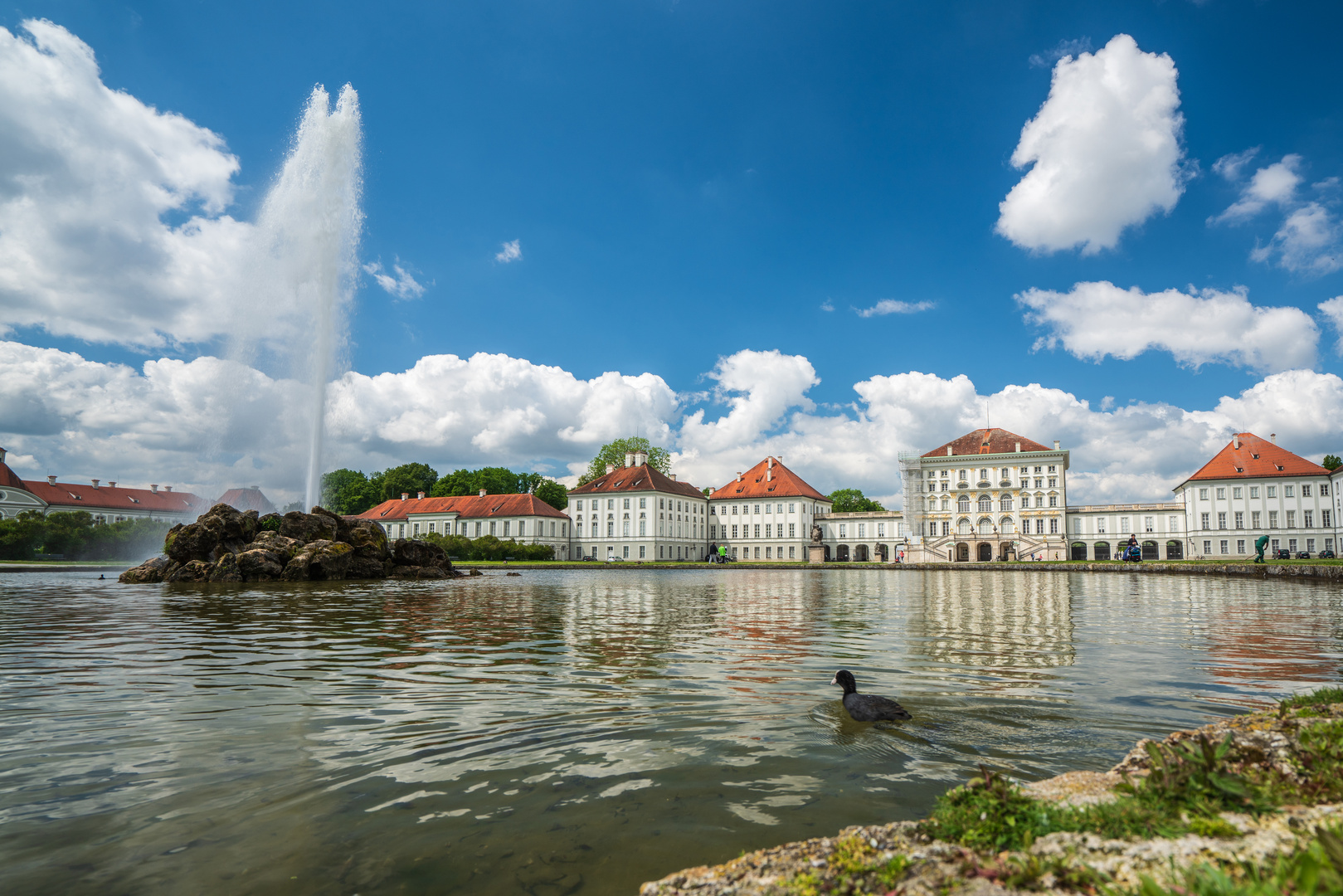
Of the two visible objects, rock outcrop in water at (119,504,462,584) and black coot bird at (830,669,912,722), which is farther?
rock outcrop in water at (119,504,462,584)

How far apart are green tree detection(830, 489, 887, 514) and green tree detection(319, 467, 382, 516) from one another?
8101cm

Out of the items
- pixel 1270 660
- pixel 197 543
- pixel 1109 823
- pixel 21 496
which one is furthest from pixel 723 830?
pixel 21 496

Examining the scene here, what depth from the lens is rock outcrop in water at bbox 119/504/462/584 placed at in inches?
1283

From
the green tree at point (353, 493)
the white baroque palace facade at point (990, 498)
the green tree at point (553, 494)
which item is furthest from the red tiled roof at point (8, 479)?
the white baroque palace facade at point (990, 498)

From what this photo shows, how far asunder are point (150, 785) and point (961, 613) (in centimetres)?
1931

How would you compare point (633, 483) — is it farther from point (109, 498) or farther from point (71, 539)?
point (109, 498)

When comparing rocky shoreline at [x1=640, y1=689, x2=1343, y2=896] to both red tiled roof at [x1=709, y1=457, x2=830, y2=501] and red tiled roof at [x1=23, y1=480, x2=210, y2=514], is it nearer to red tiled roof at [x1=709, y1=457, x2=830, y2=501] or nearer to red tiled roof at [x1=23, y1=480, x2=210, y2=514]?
red tiled roof at [x1=709, y1=457, x2=830, y2=501]

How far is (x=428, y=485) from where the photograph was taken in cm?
12419

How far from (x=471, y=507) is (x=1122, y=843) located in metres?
109

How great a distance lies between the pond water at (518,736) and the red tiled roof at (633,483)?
290 feet

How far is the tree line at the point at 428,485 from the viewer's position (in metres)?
119

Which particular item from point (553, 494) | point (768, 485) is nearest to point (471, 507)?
point (553, 494)

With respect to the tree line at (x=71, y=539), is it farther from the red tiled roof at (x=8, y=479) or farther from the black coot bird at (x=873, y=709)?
the black coot bird at (x=873, y=709)

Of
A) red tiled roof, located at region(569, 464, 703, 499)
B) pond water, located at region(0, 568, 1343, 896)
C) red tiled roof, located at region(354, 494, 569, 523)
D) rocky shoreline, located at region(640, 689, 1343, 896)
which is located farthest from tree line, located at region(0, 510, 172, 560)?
rocky shoreline, located at region(640, 689, 1343, 896)
